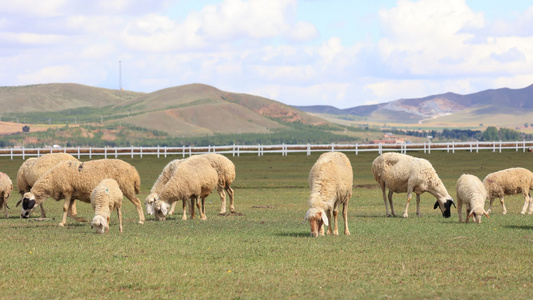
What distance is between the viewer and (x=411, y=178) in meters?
22.3

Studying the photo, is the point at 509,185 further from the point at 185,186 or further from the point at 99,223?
the point at 99,223

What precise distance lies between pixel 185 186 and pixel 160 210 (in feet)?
3.38

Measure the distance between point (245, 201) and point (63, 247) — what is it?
48.6 feet

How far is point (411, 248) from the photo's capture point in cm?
1477

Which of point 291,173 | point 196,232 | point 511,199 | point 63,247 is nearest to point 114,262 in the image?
point 63,247

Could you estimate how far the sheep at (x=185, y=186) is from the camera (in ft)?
68.8

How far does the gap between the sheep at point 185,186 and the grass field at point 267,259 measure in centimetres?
58

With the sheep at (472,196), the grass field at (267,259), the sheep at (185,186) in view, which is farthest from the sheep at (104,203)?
the sheep at (472,196)

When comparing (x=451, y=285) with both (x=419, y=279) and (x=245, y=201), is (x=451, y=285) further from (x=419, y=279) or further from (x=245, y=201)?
(x=245, y=201)

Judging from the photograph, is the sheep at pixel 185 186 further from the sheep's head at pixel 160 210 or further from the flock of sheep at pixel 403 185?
the flock of sheep at pixel 403 185

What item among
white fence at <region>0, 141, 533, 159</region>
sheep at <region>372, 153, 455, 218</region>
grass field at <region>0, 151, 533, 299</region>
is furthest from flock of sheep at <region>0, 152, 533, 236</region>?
white fence at <region>0, 141, 533, 159</region>

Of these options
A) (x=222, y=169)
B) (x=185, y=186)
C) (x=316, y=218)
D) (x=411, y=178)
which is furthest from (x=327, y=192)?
(x=222, y=169)

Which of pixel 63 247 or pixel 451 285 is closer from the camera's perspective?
pixel 451 285

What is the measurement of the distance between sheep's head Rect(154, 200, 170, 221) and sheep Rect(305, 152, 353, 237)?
545 centimetres
